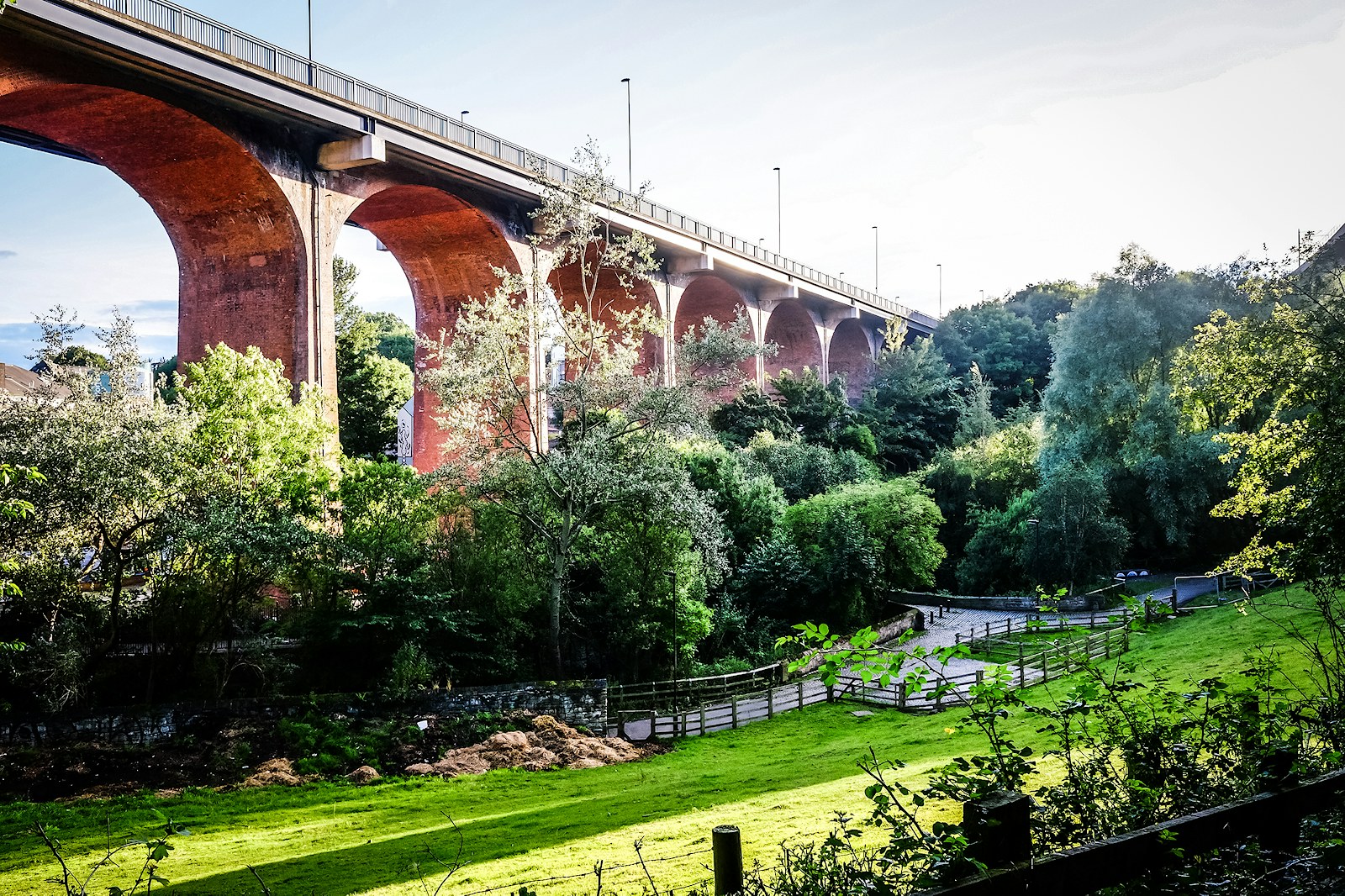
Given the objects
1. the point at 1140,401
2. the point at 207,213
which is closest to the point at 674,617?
the point at 207,213

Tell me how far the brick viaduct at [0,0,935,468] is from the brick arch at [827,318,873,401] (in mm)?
32392

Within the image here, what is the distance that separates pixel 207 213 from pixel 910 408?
1341 inches

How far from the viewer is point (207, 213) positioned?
21125mm

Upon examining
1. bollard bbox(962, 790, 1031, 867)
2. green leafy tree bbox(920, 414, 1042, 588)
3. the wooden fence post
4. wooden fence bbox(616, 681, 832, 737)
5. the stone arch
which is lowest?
wooden fence bbox(616, 681, 832, 737)

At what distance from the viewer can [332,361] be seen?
21.8 m

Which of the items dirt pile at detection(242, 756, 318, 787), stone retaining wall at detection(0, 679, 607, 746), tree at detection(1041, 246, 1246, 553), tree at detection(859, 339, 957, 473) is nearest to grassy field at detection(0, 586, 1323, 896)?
dirt pile at detection(242, 756, 318, 787)

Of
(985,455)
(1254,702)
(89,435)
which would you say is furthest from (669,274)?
(1254,702)

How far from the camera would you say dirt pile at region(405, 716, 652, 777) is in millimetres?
14938

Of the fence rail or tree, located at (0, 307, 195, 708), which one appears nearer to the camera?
tree, located at (0, 307, 195, 708)

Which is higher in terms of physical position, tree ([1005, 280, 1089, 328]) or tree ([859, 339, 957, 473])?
tree ([1005, 280, 1089, 328])

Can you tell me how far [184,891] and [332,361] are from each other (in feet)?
48.1

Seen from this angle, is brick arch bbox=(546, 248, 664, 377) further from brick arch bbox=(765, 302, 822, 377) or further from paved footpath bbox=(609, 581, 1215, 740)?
brick arch bbox=(765, 302, 822, 377)

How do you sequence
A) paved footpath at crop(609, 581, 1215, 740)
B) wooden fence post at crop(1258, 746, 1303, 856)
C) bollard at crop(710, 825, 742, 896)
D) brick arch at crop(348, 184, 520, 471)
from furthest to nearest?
brick arch at crop(348, 184, 520, 471)
paved footpath at crop(609, 581, 1215, 740)
bollard at crop(710, 825, 742, 896)
wooden fence post at crop(1258, 746, 1303, 856)

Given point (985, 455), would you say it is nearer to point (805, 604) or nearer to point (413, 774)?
point (805, 604)
